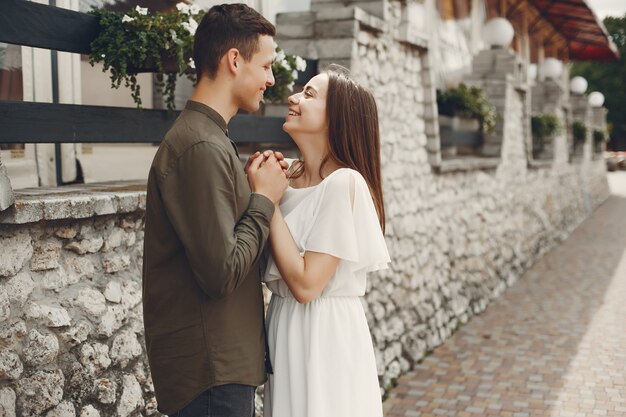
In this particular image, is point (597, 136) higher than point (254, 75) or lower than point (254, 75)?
higher

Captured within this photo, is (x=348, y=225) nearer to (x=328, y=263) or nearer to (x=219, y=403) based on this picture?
(x=328, y=263)

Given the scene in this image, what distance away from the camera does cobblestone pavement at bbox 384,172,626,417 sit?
16.8 feet

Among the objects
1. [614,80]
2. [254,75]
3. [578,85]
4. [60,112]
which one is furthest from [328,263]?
[614,80]

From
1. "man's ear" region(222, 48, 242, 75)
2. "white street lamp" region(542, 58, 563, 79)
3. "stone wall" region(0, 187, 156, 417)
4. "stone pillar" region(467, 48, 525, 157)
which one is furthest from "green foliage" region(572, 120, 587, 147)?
"man's ear" region(222, 48, 242, 75)

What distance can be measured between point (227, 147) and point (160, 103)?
10.4 feet

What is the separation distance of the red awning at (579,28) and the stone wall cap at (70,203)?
38.7 ft

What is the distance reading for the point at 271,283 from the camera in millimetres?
2459

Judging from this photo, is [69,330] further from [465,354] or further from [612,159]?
[612,159]

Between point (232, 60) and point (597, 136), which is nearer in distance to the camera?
point (232, 60)

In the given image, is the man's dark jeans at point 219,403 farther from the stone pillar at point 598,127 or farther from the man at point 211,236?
the stone pillar at point 598,127

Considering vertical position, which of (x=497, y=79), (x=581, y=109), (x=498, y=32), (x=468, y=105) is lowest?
(x=468, y=105)

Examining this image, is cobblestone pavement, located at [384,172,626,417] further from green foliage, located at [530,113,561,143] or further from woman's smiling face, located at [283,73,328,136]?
green foliage, located at [530,113,561,143]

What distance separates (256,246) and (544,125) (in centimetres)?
1143

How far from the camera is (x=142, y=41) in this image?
352 centimetres
